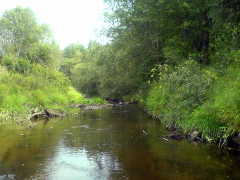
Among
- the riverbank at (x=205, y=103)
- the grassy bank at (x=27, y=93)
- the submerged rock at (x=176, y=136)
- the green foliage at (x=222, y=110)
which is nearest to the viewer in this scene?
the green foliage at (x=222, y=110)

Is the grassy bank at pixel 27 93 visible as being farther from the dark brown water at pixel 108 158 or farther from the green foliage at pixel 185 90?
the green foliage at pixel 185 90

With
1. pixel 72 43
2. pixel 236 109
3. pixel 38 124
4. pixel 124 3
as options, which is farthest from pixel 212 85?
pixel 72 43

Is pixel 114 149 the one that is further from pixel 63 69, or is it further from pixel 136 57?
pixel 63 69

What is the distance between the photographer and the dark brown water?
10.8m

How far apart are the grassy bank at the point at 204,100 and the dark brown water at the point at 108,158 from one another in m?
1.02

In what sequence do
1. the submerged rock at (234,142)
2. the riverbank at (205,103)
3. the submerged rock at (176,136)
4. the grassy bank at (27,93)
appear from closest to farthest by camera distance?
the riverbank at (205,103)
the submerged rock at (234,142)
the submerged rock at (176,136)
the grassy bank at (27,93)

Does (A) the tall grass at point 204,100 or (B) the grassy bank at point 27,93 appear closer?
(A) the tall grass at point 204,100

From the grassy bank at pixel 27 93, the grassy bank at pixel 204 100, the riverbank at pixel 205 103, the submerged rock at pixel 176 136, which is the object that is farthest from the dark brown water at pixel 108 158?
the grassy bank at pixel 27 93

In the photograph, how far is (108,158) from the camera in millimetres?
12977

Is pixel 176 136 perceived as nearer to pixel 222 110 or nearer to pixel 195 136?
pixel 195 136

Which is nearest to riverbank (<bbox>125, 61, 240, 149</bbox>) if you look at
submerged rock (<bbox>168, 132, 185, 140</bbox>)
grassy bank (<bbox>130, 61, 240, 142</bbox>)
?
grassy bank (<bbox>130, 61, 240, 142</bbox>)

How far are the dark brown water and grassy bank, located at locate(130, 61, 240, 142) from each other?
102 cm

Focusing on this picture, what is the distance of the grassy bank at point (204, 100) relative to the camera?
12.7 metres

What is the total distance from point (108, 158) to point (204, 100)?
677 centimetres
